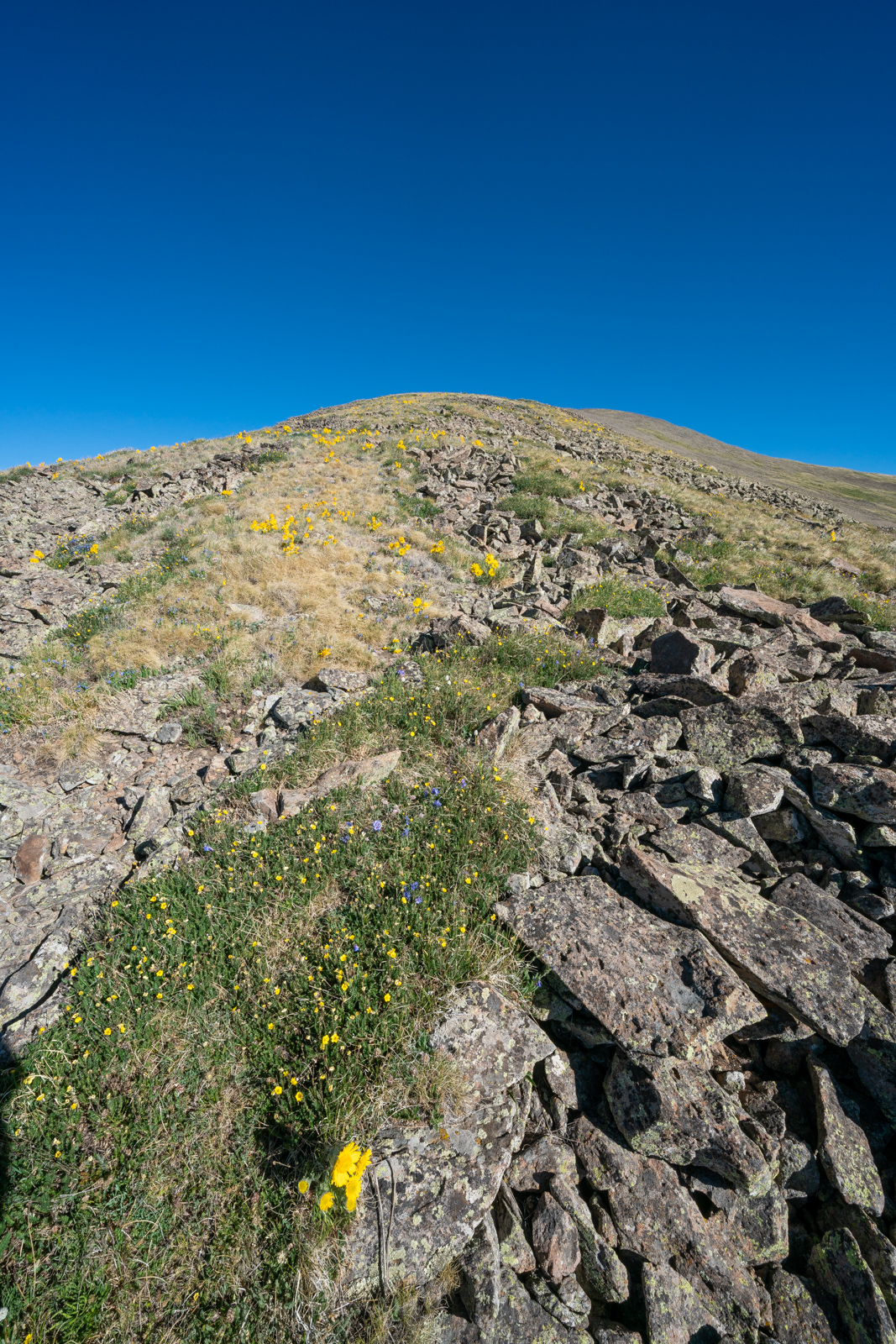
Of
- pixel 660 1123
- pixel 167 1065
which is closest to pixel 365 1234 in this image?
pixel 167 1065

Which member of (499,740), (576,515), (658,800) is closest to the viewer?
(658,800)

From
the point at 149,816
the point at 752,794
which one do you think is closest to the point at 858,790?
the point at 752,794

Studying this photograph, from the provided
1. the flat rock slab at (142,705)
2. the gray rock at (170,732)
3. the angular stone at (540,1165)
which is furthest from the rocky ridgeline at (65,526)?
the angular stone at (540,1165)

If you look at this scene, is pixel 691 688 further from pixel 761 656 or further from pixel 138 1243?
pixel 138 1243

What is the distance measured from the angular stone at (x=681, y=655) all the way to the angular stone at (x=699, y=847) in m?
2.54

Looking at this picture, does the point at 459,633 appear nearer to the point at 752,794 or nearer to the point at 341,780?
the point at 341,780

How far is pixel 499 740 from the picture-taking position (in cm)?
561

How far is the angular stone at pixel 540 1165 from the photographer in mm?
2922

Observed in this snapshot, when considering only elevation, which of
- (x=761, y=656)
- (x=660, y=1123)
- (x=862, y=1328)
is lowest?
(x=862, y=1328)

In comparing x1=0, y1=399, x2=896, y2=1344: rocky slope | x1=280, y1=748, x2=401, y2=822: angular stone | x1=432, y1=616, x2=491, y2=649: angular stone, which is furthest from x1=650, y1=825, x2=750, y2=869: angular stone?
x1=432, y1=616, x2=491, y2=649: angular stone

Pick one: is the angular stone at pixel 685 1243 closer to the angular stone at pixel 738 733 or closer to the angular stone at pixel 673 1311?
the angular stone at pixel 673 1311

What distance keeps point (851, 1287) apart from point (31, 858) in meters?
6.63

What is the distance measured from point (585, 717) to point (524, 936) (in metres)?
2.85

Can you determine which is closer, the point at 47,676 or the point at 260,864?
the point at 260,864
